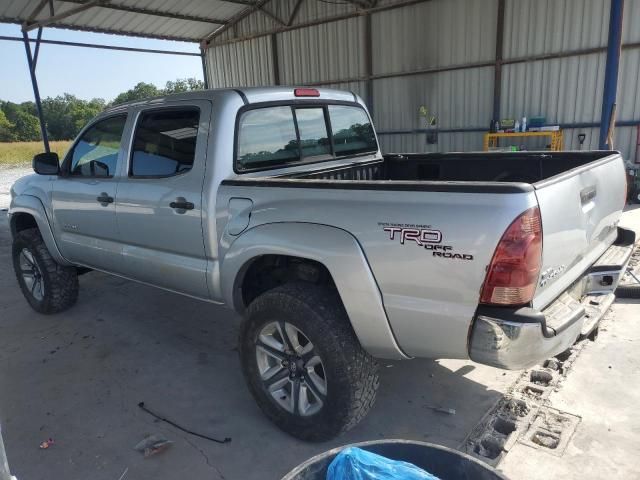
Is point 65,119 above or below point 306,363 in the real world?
above

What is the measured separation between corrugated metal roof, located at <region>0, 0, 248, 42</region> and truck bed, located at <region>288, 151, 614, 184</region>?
10.8 metres

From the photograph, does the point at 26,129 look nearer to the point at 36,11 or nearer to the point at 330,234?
the point at 36,11

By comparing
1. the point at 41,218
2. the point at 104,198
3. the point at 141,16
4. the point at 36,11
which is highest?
the point at 141,16

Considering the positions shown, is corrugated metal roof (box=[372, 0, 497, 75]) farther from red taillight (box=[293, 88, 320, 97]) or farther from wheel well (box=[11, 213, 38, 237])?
wheel well (box=[11, 213, 38, 237])

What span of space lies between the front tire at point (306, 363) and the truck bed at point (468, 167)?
1123 mm

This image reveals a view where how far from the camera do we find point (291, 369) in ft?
8.97

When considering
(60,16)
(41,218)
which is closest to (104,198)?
(41,218)

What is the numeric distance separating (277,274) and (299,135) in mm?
1083

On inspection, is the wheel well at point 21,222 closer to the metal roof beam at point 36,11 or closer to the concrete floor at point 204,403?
the concrete floor at point 204,403

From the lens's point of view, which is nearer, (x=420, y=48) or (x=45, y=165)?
(x=45, y=165)

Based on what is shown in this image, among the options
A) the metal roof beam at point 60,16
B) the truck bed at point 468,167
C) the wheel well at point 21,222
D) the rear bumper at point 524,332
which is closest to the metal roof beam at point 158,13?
the metal roof beam at point 60,16

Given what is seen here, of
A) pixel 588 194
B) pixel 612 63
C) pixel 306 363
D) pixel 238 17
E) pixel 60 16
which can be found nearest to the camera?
pixel 588 194

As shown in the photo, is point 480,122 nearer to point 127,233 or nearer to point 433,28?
point 433,28

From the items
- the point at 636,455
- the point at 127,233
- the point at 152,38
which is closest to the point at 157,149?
the point at 127,233
